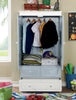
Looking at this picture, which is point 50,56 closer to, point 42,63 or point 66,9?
point 42,63

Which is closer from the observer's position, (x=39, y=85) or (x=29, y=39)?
(x=39, y=85)

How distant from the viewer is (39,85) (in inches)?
172

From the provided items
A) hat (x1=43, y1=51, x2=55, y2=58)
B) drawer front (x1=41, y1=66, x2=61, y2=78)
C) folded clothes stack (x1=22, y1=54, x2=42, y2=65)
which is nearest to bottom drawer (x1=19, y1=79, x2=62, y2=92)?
drawer front (x1=41, y1=66, x2=61, y2=78)

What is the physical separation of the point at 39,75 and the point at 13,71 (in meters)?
0.79

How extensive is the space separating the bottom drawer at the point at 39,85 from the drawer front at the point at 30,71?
11 cm

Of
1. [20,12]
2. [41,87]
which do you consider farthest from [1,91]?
[20,12]

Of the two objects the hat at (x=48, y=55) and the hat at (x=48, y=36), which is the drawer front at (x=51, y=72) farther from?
the hat at (x=48, y=36)

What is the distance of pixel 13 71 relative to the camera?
4906mm

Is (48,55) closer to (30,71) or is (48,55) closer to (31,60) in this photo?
(31,60)

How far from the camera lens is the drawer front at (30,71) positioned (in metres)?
4.41

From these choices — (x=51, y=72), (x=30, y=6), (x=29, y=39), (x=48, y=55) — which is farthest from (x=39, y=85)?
(x=30, y=6)

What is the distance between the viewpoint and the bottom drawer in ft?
14.3

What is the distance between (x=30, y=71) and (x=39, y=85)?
359 mm

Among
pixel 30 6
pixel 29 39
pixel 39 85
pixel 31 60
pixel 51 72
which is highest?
pixel 30 6
